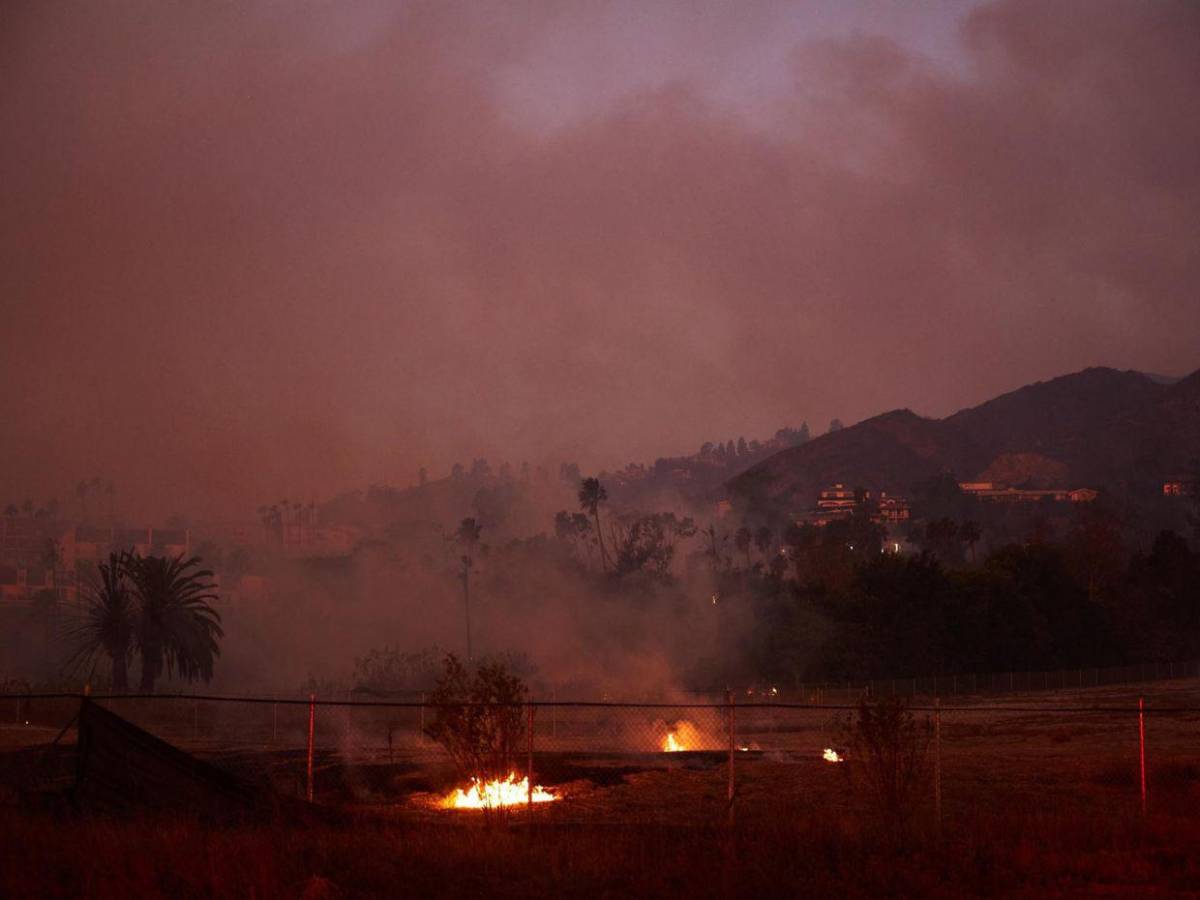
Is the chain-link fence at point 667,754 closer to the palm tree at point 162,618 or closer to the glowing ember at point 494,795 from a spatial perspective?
the glowing ember at point 494,795

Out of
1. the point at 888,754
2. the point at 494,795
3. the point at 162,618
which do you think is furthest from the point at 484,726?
the point at 162,618

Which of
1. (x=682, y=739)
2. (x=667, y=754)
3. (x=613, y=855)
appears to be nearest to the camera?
(x=613, y=855)

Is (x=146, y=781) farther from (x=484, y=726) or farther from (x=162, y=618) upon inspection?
(x=162, y=618)

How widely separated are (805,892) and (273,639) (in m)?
90.7

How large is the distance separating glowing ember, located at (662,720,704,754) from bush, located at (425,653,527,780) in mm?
22550

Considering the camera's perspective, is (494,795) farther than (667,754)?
No

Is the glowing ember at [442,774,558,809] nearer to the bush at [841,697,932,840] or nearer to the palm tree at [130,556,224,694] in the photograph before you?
the bush at [841,697,932,840]

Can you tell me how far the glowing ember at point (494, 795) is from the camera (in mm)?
17547

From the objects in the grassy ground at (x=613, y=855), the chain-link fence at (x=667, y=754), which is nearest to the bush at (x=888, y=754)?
the chain-link fence at (x=667, y=754)

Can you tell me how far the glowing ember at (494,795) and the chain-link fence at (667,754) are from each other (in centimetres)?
28

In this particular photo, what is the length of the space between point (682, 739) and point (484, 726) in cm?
2430

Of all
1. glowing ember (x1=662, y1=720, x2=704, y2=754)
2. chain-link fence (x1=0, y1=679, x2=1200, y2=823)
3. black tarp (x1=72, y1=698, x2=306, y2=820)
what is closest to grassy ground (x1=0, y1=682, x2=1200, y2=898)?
black tarp (x1=72, y1=698, x2=306, y2=820)

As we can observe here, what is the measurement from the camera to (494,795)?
19.4 metres

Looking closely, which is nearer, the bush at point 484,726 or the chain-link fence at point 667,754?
the bush at point 484,726
